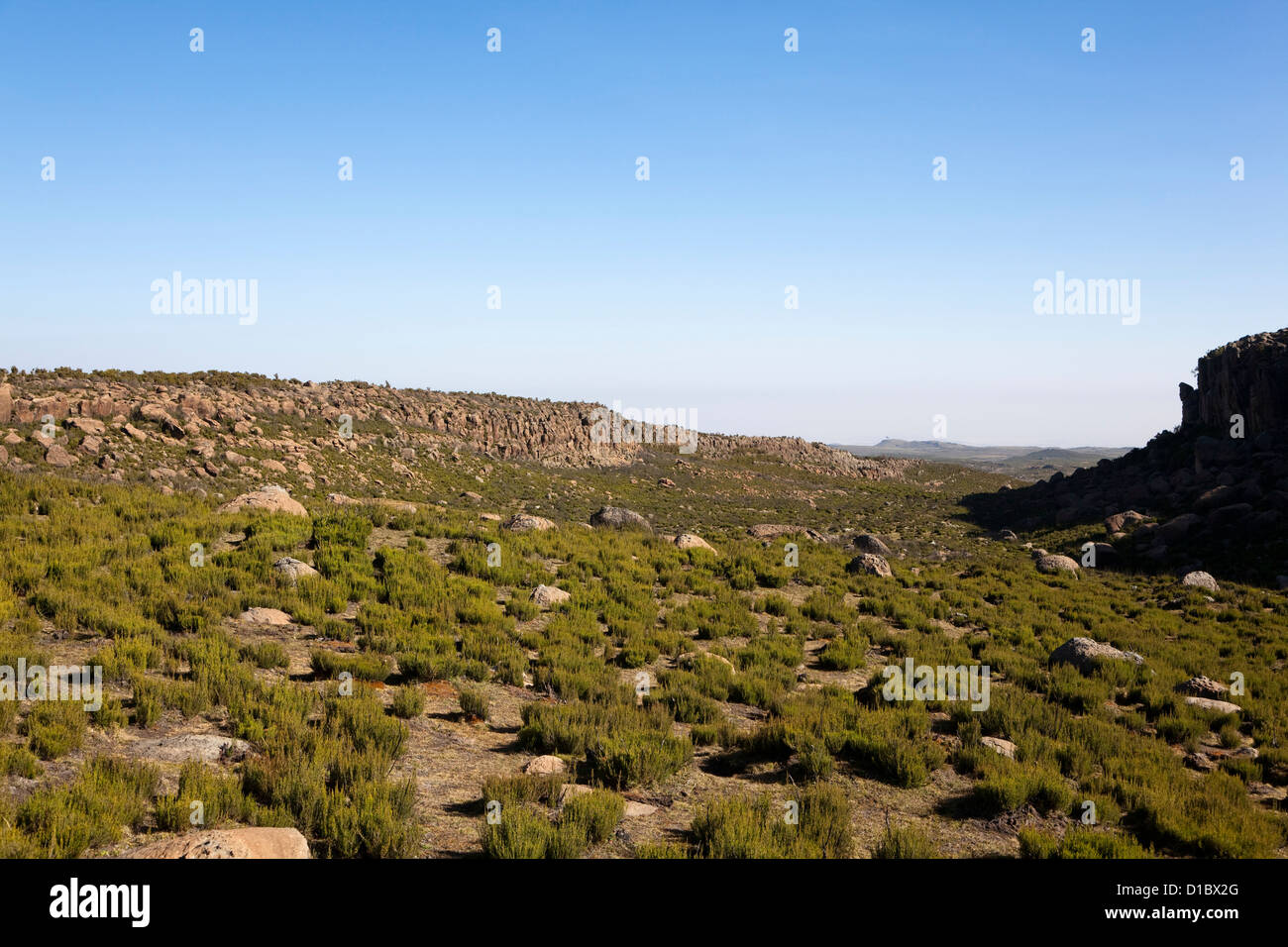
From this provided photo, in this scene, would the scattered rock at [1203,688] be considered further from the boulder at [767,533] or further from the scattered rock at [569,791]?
the boulder at [767,533]

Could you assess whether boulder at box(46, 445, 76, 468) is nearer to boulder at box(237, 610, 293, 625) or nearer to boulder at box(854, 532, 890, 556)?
boulder at box(237, 610, 293, 625)

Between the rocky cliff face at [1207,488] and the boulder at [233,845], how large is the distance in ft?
113

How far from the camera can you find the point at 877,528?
50.1 metres

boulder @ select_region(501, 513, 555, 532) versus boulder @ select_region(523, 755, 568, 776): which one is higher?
boulder @ select_region(501, 513, 555, 532)

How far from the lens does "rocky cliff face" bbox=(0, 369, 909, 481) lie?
29016mm

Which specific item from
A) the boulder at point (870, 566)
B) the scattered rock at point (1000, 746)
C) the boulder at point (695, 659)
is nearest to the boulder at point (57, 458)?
the boulder at point (695, 659)

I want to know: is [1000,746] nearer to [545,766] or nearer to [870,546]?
[545,766]

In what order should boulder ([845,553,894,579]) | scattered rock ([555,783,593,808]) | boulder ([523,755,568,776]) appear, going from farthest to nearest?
boulder ([845,553,894,579]), boulder ([523,755,568,776]), scattered rock ([555,783,593,808])

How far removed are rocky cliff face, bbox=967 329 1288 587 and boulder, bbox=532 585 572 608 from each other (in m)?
29.0

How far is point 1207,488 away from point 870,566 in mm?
36324

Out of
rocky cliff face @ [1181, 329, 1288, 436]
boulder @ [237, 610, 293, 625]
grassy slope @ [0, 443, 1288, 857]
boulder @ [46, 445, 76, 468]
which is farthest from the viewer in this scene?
rocky cliff face @ [1181, 329, 1288, 436]

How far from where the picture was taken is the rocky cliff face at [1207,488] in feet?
103

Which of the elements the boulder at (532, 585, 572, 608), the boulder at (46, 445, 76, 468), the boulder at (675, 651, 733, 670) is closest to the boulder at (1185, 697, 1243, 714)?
the boulder at (675, 651, 733, 670)
